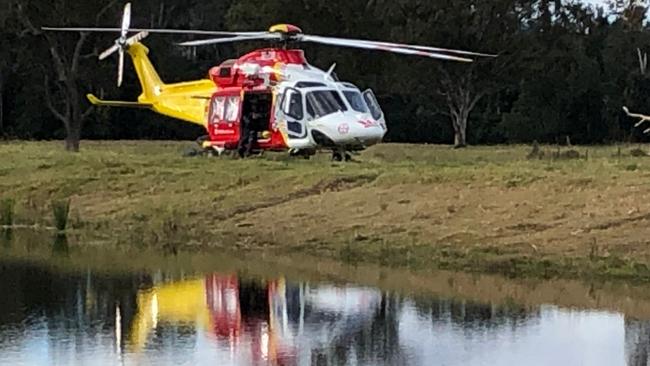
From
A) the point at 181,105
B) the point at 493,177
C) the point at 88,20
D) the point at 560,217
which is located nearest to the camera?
the point at 560,217

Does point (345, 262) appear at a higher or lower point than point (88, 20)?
lower

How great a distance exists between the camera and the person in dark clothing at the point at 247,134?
3186cm

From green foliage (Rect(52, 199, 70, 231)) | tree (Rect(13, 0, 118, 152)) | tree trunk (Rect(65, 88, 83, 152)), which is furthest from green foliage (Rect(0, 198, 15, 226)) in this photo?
tree trunk (Rect(65, 88, 83, 152))

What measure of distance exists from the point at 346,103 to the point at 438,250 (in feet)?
40.1

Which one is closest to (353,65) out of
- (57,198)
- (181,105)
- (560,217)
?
(181,105)

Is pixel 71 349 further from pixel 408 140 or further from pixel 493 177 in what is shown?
pixel 408 140

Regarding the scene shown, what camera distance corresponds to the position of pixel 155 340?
1226cm

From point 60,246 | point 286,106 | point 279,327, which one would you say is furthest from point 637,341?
point 286,106

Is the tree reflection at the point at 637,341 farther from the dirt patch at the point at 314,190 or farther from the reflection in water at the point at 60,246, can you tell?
the dirt patch at the point at 314,190

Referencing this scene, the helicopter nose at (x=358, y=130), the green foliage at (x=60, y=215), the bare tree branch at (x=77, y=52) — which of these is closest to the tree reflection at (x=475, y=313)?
the green foliage at (x=60, y=215)

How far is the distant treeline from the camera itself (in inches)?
1975

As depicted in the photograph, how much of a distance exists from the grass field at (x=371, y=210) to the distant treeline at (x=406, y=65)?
19.5 metres

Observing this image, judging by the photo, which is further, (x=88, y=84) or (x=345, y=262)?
(x=88, y=84)

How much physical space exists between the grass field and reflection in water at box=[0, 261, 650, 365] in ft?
9.95
